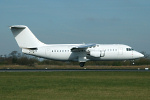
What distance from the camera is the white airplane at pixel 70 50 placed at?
48.5 meters

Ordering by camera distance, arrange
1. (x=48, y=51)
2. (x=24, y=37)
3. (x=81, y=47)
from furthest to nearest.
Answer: (x=24, y=37) < (x=48, y=51) < (x=81, y=47)

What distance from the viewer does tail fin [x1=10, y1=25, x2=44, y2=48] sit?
4916 centimetres

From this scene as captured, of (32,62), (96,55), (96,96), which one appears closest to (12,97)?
(96,96)

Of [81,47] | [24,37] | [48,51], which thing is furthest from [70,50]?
[24,37]

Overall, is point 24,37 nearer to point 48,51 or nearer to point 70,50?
point 48,51

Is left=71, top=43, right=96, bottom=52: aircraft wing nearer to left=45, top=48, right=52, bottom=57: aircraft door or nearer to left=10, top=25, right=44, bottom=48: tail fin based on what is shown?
left=45, top=48, right=52, bottom=57: aircraft door

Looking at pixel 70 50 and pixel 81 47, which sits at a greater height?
pixel 81 47

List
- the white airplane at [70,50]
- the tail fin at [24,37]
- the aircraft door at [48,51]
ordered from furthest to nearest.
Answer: the aircraft door at [48,51] < the tail fin at [24,37] < the white airplane at [70,50]

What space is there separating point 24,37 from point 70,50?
7375mm

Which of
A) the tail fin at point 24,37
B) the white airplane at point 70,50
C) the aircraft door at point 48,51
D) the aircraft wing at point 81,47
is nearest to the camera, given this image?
the aircraft wing at point 81,47

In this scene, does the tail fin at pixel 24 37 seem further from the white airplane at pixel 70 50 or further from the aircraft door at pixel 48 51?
the aircraft door at pixel 48 51

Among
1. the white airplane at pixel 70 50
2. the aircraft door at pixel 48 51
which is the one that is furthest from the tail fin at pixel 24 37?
the aircraft door at pixel 48 51

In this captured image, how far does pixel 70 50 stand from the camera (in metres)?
49.5

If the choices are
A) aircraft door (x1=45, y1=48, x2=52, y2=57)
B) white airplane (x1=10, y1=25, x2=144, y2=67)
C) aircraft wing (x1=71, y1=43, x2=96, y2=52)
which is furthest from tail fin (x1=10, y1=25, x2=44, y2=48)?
aircraft wing (x1=71, y1=43, x2=96, y2=52)
